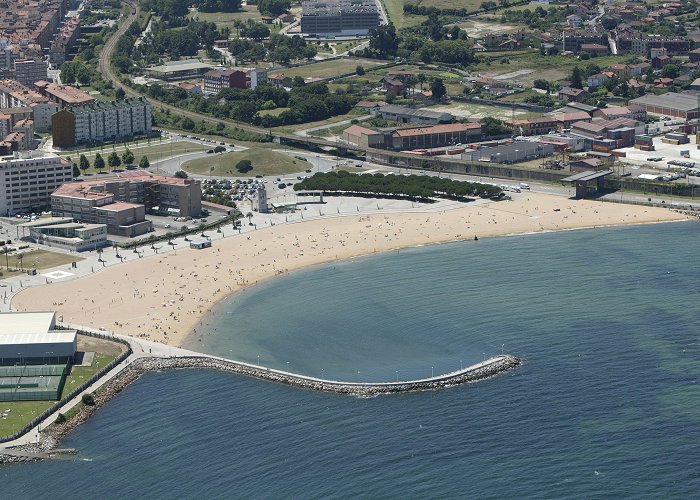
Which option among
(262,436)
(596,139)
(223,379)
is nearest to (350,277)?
(223,379)

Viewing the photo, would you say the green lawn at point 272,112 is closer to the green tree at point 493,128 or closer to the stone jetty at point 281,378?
the green tree at point 493,128

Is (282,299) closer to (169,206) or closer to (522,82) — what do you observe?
(169,206)

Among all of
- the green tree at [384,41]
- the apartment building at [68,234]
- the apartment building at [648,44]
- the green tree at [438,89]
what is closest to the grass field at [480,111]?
the green tree at [438,89]

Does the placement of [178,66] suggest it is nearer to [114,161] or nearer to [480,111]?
[480,111]

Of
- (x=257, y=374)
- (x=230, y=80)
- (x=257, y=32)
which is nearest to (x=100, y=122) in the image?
(x=230, y=80)

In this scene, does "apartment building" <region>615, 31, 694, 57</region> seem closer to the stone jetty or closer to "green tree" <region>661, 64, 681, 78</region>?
"green tree" <region>661, 64, 681, 78</region>

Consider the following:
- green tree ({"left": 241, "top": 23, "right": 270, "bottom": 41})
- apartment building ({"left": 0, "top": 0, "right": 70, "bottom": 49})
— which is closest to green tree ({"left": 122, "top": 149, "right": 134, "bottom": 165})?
green tree ({"left": 241, "top": 23, "right": 270, "bottom": 41})

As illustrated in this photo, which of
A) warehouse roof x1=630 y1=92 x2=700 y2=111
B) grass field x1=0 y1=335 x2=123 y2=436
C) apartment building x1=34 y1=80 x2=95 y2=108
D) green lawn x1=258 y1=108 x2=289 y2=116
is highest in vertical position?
apartment building x1=34 y1=80 x2=95 y2=108

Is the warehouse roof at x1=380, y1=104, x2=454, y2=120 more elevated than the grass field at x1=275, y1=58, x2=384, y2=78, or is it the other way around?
the grass field at x1=275, y1=58, x2=384, y2=78
